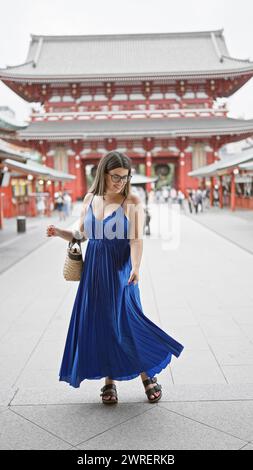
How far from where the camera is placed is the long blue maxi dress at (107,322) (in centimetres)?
339

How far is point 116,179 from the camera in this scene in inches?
133

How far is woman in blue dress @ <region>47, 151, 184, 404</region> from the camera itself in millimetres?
3391

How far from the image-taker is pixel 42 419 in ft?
10.8

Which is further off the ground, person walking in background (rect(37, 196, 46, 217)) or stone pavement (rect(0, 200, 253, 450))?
person walking in background (rect(37, 196, 46, 217))

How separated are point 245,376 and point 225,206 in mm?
25639

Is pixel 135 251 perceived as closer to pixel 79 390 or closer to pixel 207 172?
pixel 79 390

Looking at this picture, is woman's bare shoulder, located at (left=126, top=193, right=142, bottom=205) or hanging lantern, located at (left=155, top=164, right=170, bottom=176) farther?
hanging lantern, located at (left=155, top=164, right=170, bottom=176)

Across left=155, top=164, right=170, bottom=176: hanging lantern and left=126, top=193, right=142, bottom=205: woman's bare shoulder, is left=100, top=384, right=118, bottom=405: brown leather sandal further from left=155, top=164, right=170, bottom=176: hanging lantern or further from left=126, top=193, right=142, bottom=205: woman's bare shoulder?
left=155, top=164, right=170, bottom=176: hanging lantern

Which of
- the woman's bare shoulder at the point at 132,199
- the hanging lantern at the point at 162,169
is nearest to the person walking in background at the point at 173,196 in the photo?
the hanging lantern at the point at 162,169

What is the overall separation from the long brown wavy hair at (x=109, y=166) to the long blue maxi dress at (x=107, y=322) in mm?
140

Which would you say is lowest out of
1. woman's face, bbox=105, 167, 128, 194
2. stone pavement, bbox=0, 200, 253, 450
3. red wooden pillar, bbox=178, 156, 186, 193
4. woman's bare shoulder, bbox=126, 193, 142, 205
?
stone pavement, bbox=0, 200, 253, 450

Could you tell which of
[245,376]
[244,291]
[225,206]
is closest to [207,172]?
[225,206]

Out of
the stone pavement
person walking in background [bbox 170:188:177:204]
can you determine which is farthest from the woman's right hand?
person walking in background [bbox 170:188:177:204]

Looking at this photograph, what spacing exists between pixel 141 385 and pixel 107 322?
34.4 inches
